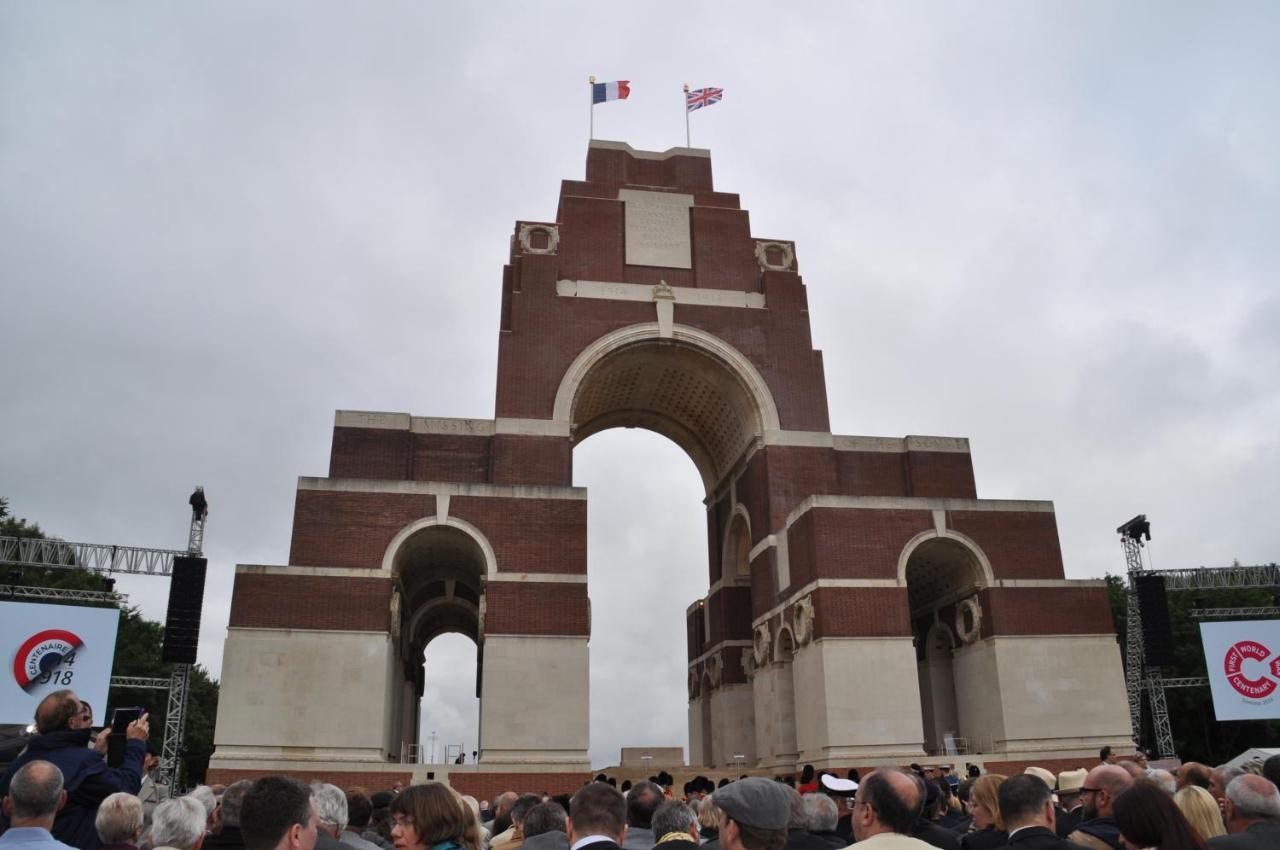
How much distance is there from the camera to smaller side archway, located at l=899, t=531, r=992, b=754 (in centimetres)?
2988

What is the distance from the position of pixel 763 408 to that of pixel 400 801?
29462 millimetres

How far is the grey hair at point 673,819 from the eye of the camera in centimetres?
601

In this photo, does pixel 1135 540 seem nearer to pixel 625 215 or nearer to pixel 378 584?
pixel 625 215

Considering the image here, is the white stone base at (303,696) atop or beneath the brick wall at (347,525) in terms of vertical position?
beneath

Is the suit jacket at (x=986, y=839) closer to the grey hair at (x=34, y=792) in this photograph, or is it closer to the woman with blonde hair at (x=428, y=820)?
the woman with blonde hair at (x=428, y=820)

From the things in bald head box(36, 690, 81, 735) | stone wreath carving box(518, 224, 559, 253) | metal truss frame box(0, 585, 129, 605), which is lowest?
bald head box(36, 690, 81, 735)

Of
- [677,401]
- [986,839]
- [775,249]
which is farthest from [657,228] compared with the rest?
[986,839]

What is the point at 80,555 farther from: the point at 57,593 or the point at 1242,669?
the point at 1242,669

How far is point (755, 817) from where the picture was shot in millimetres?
4629

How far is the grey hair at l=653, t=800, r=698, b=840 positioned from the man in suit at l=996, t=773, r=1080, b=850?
1.77 metres

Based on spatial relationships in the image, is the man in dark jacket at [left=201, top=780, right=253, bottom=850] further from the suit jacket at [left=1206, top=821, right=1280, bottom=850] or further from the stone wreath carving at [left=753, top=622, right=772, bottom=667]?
the stone wreath carving at [left=753, top=622, right=772, bottom=667]

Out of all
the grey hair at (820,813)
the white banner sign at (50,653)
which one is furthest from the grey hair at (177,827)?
the white banner sign at (50,653)

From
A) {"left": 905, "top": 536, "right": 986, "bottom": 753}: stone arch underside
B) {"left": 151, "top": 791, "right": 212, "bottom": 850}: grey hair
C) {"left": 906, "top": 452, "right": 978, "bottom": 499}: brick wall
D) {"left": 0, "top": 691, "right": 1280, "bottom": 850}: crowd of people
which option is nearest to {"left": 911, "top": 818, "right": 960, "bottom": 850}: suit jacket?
{"left": 0, "top": 691, "right": 1280, "bottom": 850}: crowd of people

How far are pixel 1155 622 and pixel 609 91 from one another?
89.7ft
